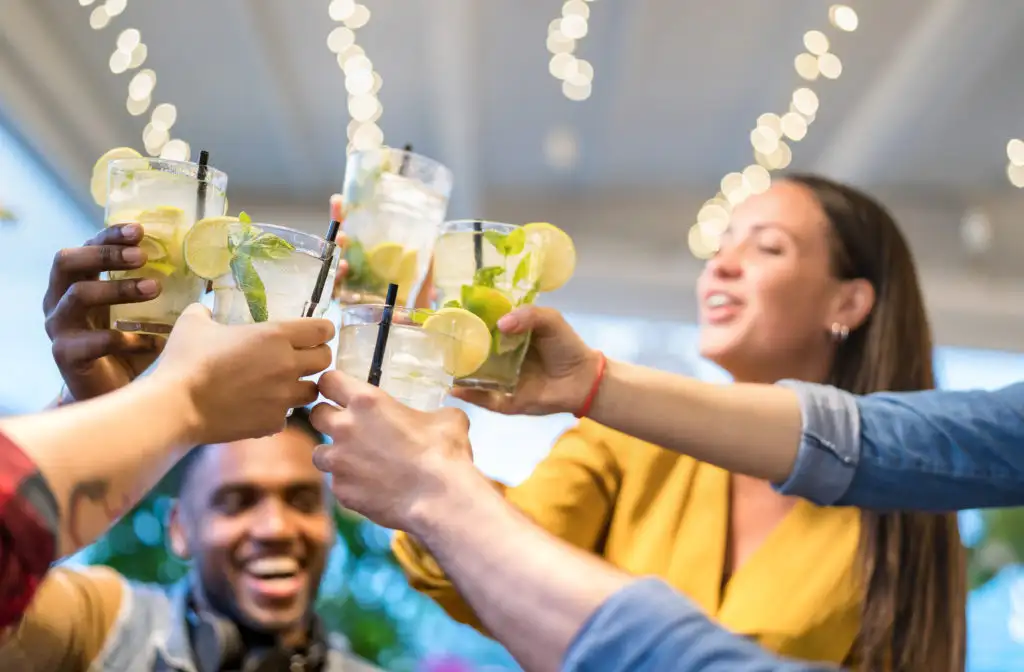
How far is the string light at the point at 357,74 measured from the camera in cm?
352

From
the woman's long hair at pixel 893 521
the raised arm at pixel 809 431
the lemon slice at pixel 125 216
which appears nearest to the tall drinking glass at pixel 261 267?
the lemon slice at pixel 125 216

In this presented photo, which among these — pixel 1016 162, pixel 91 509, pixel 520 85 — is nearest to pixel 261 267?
pixel 91 509

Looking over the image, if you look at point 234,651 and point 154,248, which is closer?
point 154,248

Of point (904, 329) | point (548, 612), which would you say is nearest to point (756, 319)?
point (904, 329)

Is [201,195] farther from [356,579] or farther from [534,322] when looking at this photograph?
[356,579]

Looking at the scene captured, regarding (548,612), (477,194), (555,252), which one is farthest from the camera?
(477,194)

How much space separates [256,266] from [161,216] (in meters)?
0.21

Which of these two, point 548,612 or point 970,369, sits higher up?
point 548,612

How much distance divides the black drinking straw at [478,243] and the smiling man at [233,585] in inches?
52.9

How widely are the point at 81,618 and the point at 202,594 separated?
15.0 inches

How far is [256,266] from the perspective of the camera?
122 centimetres

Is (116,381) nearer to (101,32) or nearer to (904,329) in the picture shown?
(904,329)

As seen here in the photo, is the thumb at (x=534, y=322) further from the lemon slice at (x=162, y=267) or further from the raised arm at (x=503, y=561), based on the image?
the lemon slice at (x=162, y=267)

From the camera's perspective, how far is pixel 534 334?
4.70ft
